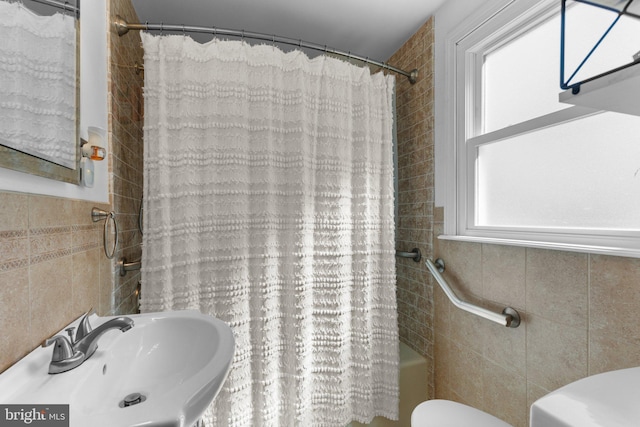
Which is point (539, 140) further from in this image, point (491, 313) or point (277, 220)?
point (277, 220)

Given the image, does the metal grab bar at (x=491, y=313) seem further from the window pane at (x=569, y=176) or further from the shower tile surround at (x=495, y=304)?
the window pane at (x=569, y=176)

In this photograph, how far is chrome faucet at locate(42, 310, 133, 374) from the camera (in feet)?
2.03

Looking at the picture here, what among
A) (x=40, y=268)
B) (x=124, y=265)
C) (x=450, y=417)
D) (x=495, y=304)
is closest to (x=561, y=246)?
(x=495, y=304)

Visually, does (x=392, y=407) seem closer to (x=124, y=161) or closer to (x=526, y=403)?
(x=526, y=403)

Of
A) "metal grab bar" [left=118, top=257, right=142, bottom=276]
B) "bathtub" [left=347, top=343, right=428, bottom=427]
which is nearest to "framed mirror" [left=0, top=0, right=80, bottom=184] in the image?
"metal grab bar" [left=118, top=257, right=142, bottom=276]

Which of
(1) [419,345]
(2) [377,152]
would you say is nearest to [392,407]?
(1) [419,345]

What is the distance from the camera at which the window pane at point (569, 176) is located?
95 centimetres

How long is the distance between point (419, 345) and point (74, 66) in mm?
2005

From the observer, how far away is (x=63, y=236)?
0.78 metres

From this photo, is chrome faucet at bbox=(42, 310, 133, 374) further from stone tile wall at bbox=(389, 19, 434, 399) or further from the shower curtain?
stone tile wall at bbox=(389, 19, 434, 399)

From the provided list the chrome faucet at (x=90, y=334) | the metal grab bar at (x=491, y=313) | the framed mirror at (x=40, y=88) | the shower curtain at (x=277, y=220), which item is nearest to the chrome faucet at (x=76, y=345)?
the chrome faucet at (x=90, y=334)

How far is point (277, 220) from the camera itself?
1.37m

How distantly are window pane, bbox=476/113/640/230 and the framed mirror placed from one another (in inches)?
62.9

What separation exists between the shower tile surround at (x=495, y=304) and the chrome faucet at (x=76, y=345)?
4.38ft
